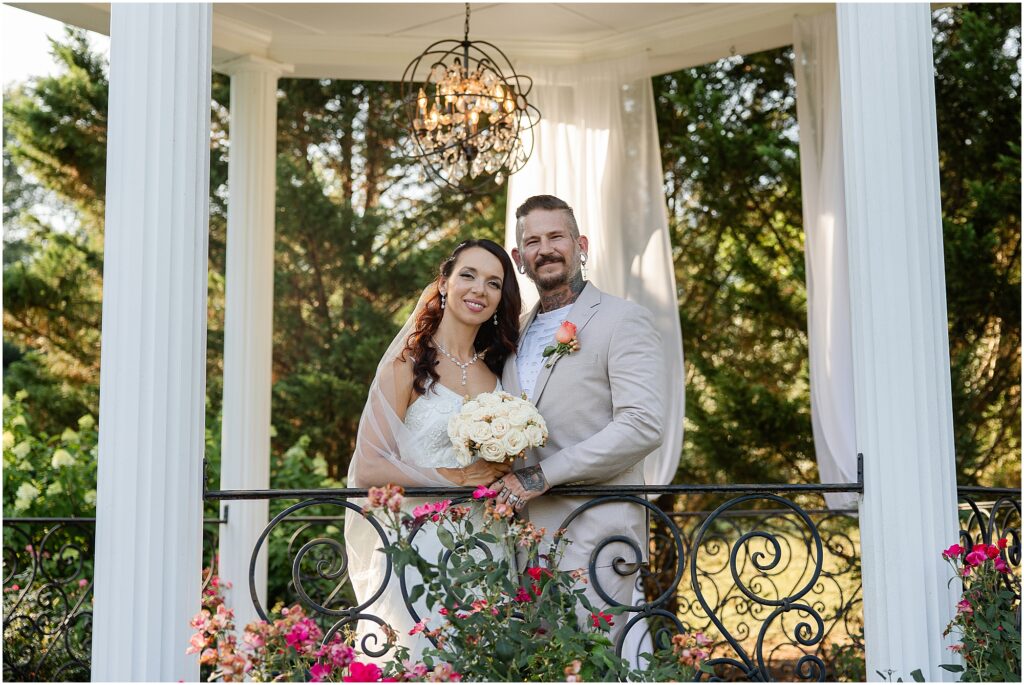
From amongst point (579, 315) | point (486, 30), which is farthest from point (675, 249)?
point (579, 315)

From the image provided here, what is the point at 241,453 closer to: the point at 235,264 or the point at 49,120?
the point at 235,264

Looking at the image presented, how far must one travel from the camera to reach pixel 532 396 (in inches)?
153

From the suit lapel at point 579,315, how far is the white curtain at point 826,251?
211 centimetres

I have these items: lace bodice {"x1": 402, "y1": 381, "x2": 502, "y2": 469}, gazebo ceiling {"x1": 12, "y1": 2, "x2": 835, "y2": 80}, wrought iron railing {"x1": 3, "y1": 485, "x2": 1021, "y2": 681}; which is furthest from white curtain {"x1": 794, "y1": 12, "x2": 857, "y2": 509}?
lace bodice {"x1": 402, "y1": 381, "x2": 502, "y2": 469}

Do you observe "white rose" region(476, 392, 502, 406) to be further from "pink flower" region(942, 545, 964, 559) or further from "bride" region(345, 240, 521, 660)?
"pink flower" region(942, 545, 964, 559)

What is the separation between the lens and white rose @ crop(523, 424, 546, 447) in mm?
3451

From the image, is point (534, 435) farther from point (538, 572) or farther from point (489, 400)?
point (538, 572)

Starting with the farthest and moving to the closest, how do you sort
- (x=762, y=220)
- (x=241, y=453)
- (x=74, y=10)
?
(x=762, y=220), (x=241, y=453), (x=74, y=10)

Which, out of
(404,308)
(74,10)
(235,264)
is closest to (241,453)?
(235,264)

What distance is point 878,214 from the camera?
11.0 feet

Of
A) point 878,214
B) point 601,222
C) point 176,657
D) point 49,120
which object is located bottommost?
point 176,657

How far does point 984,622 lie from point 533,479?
145cm

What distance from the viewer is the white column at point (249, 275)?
19.5 ft

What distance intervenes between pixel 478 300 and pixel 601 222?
2.47 meters
